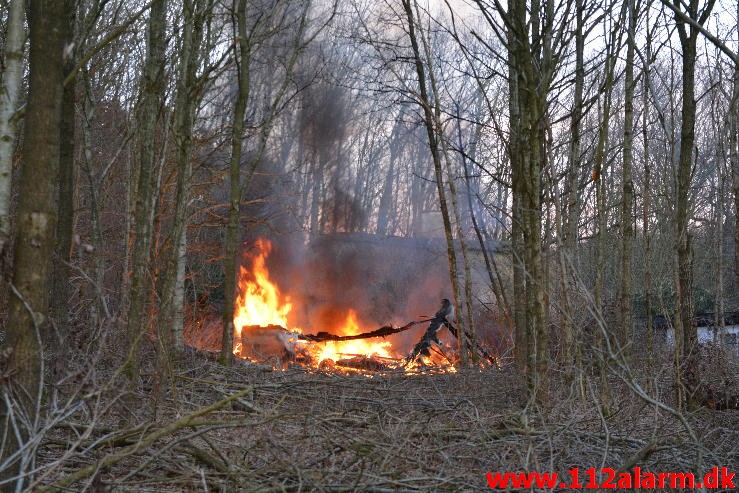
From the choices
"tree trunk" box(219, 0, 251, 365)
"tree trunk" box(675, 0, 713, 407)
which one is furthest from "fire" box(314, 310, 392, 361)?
"tree trunk" box(675, 0, 713, 407)

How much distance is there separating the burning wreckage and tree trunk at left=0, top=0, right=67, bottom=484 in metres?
8.39

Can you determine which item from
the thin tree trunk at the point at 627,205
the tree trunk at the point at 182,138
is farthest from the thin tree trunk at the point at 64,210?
the thin tree trunk at the point at 627,205

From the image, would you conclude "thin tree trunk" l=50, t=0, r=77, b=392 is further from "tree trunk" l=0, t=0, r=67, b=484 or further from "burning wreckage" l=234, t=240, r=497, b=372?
"burning wreckage" l=234, t=240, r=497, b=372

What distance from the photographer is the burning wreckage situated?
13352 mm

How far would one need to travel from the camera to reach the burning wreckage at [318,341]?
43.8ft

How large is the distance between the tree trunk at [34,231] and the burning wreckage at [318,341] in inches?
330

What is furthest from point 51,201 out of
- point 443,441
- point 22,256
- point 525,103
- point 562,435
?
point 525,103

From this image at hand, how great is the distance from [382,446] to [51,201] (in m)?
2.41

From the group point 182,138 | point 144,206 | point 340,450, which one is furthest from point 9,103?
point 340,450

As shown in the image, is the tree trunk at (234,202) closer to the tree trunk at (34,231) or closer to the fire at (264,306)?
the tree trunk at (34,231)

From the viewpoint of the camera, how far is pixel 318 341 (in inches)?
612

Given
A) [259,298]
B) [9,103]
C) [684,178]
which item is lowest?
[259,298]

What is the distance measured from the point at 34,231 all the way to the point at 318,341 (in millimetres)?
12359

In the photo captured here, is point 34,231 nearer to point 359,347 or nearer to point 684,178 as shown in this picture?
point 684,178
